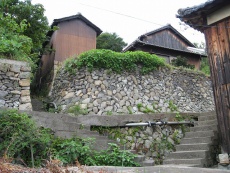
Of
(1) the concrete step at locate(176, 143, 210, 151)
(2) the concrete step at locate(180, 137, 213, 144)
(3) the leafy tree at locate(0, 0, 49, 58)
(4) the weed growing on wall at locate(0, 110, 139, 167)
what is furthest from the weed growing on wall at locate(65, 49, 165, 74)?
(3) the leafy tree at locate(0, 0, 49, 58)

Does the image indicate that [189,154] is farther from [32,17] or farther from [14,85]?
[32,17]

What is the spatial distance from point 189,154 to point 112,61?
4838 millimetres

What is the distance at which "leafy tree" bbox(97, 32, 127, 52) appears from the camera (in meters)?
24.1

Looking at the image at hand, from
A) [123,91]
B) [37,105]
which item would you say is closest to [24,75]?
[37,105]

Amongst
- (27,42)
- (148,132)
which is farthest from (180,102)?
(27,42)

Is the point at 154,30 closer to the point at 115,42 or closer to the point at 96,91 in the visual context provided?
the point at 115,42

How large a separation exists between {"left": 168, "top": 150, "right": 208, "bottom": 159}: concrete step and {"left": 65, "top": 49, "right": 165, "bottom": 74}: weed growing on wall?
13.9ft

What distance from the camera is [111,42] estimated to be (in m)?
24.5

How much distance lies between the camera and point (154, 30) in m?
19.6

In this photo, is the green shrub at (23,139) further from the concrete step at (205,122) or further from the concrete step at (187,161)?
the concrete step at (205,122)

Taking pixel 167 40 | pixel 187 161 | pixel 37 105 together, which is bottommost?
pixel 187 161

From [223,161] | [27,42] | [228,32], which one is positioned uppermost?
[27,42]

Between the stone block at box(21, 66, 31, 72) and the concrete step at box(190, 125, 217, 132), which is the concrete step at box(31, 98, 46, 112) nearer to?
the stone block at box(21, 66, 31, 72)

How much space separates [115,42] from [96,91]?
50.2 feet
